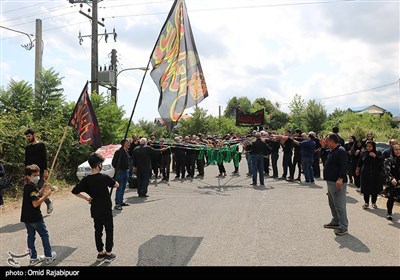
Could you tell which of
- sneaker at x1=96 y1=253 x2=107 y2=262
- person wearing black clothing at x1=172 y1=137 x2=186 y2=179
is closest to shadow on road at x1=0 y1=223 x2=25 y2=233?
sneaker at x1=96 y1=253 x2=107 y2=262

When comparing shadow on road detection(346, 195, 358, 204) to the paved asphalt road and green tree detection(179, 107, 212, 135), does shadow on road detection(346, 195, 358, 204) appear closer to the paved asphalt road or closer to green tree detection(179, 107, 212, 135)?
the paved asphalt road

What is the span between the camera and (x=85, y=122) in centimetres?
800

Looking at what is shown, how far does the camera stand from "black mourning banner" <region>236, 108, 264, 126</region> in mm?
28506

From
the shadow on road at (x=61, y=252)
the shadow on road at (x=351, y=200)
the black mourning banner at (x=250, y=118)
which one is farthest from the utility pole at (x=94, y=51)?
the shadow on road at (x=61, y=252)

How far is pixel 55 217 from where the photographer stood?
8.20 metres

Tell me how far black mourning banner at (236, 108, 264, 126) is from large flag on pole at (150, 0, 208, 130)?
1805cm

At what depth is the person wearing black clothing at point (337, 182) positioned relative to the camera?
6727 mm

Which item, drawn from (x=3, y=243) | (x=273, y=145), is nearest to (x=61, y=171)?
(x=3, y=243)

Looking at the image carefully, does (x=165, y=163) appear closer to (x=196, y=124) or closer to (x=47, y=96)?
(x=47, y=96)

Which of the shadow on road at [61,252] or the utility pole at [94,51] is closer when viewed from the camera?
the shadow on road at [61,252]

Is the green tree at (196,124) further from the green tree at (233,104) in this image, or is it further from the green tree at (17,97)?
the green tree at (233,104)

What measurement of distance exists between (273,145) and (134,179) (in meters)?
6.39

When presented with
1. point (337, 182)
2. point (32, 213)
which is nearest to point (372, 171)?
point (337, 182)

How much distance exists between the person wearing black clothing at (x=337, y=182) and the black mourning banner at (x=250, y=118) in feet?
70.0
